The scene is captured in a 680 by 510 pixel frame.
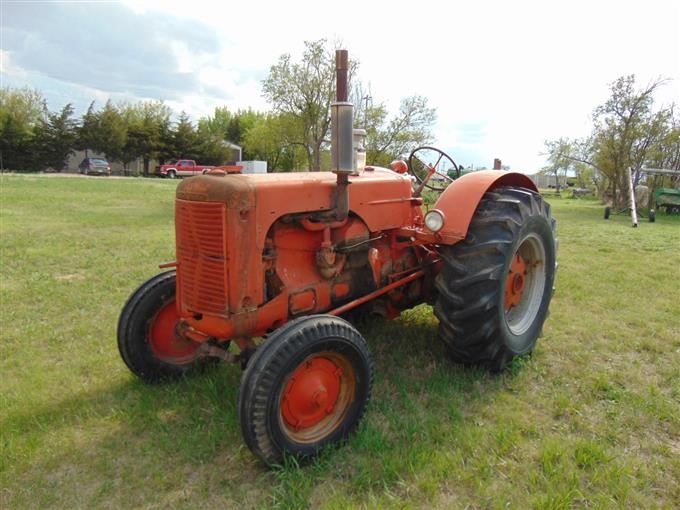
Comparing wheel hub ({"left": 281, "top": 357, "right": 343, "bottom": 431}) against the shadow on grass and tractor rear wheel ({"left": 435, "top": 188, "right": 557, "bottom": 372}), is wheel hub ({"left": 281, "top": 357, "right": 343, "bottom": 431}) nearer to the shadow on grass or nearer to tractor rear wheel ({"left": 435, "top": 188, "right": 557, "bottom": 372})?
the shadow on grass

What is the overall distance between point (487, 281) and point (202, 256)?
5.57 feet

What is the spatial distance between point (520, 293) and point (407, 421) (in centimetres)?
154

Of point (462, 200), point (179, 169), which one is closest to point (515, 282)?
point (462, 200)

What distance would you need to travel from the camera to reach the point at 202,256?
9.04 feet

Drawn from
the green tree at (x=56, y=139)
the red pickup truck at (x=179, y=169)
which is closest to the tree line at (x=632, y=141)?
the red pickup truck at (x=179, y=169)

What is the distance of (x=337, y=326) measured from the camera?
258 centimetres

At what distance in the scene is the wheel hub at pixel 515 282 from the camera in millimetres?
3729

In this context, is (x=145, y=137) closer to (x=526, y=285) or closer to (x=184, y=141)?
(x=184, y=141)

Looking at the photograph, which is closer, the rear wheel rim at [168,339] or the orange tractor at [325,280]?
the orange tractor at [325,280]

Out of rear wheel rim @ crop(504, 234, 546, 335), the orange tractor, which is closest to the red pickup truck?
the orange tractor

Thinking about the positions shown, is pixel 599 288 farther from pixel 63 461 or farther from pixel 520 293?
pixel 63 461

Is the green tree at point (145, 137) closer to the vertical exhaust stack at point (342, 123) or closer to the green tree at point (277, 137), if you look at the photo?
the green tree at point (277, 137)

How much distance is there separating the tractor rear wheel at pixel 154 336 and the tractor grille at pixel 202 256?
530 millimetres

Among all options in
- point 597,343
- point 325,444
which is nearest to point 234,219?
point 325,444
